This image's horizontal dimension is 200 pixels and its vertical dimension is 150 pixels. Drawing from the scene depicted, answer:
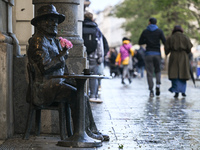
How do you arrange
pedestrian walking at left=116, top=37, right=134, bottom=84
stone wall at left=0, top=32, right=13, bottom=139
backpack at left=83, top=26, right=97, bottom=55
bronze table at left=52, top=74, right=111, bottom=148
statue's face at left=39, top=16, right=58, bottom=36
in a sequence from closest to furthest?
1. bronze table at left=52, top=74, right=111, bottom=148
2. statue's face at left=39, top=16, right=58, bottom=36
3. stone wall at left=0, top=32, right=13, bottom=139
4. backpack at left=83, top=26, right=97, bottom=55
5. pedestrian walking at left=116, top=37, right=134, bottom=84

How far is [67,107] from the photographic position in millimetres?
7297

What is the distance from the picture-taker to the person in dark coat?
15742 mm

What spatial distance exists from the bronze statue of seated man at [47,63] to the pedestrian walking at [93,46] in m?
6.44

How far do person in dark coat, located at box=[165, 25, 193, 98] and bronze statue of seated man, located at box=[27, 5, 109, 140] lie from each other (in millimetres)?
8878

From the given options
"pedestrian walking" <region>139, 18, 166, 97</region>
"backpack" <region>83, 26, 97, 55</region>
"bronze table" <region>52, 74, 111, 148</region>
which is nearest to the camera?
"bronze table" <region>52, 74, 111, 148</region>

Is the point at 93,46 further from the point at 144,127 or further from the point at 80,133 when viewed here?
the point at 80,133

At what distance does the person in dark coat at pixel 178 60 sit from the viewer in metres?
15.7

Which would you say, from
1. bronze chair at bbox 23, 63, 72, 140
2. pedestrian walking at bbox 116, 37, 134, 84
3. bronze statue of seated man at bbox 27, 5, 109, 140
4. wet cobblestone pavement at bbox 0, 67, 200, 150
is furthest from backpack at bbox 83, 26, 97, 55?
pedestrian walking at bbox 116, 37, 134, 84

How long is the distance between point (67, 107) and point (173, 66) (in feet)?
29.9

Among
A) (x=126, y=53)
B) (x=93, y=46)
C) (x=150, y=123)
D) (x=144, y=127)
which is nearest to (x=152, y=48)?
(x=93, y=46)

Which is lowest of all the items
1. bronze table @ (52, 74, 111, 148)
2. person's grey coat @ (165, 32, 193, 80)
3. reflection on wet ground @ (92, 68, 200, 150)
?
reflection on wet ground @ (92, 68, 200, 150)

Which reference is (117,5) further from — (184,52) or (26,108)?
(26,108)

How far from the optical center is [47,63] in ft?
22.5

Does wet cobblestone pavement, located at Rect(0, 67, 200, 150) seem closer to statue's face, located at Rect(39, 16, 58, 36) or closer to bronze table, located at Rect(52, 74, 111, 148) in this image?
bronze table, located at Rect(52, 74, 111, 148)
